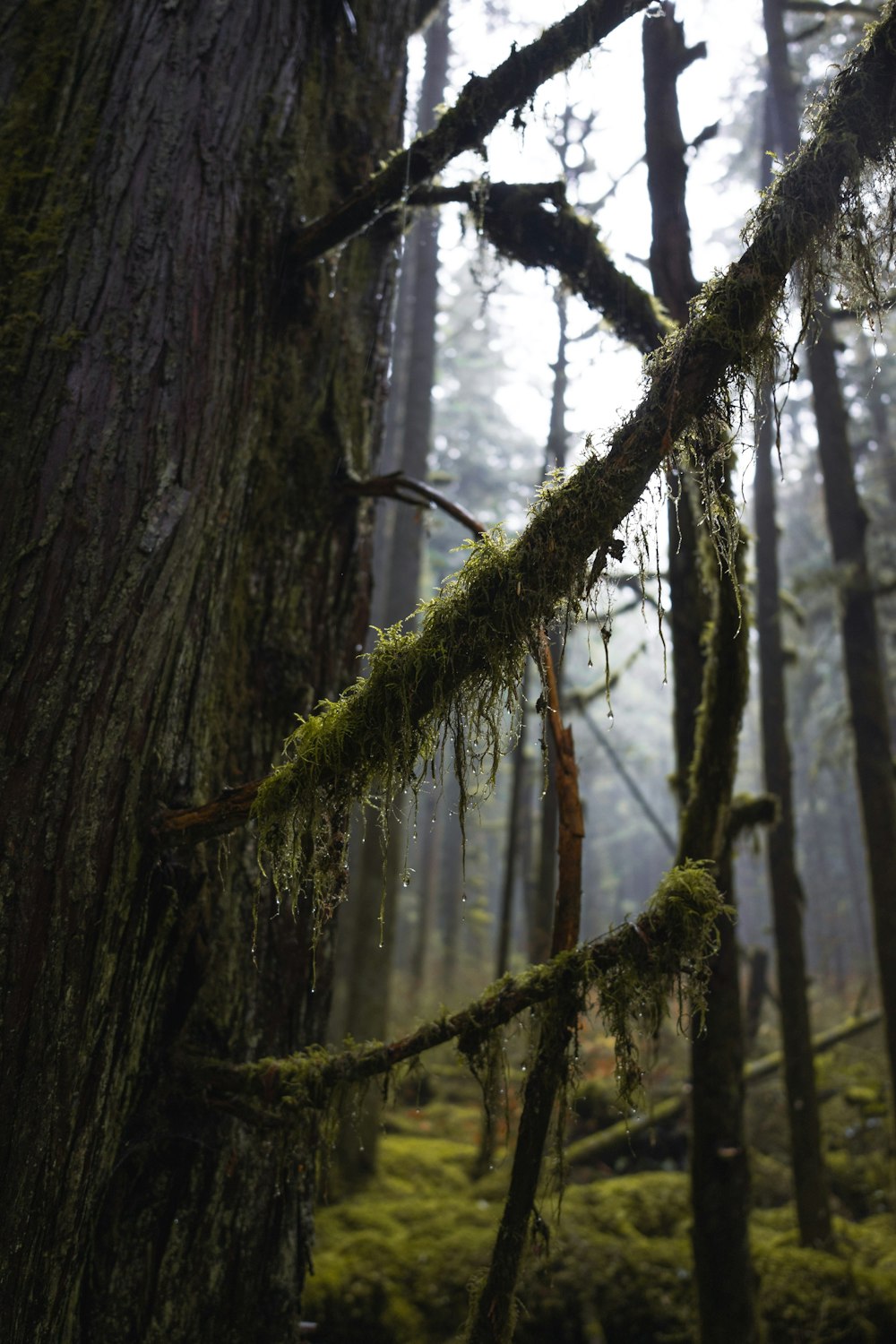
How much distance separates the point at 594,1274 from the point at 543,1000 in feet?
19.3

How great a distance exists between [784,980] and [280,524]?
752 centimetres

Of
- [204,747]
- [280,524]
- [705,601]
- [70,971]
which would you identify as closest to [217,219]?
[280,524]

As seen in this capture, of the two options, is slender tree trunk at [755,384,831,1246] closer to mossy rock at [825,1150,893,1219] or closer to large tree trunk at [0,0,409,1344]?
mossy rock at [825,1150,893,1219]

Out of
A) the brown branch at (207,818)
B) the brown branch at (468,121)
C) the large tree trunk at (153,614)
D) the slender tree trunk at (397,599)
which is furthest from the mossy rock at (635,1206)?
the brown branch at (468,121)

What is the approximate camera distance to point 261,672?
2.49 m

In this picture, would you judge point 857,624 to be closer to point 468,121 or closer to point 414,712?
point 468,121

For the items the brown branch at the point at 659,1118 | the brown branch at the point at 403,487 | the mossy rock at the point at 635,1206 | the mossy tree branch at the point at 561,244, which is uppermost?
the mossy tree branch at the point at 561,244

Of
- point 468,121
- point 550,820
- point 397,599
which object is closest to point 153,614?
point 468,121

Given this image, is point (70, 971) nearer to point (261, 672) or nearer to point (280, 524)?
point (261, 672)

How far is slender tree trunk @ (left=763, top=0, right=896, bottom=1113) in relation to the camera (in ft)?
24.4

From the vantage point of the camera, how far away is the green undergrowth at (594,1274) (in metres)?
5.71

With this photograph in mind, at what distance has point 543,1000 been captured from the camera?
1897mm

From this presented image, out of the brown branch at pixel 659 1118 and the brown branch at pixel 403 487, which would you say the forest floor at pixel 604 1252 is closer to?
the brown branch at pixel 659 1118

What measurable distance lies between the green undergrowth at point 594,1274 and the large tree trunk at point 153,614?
151 inches
